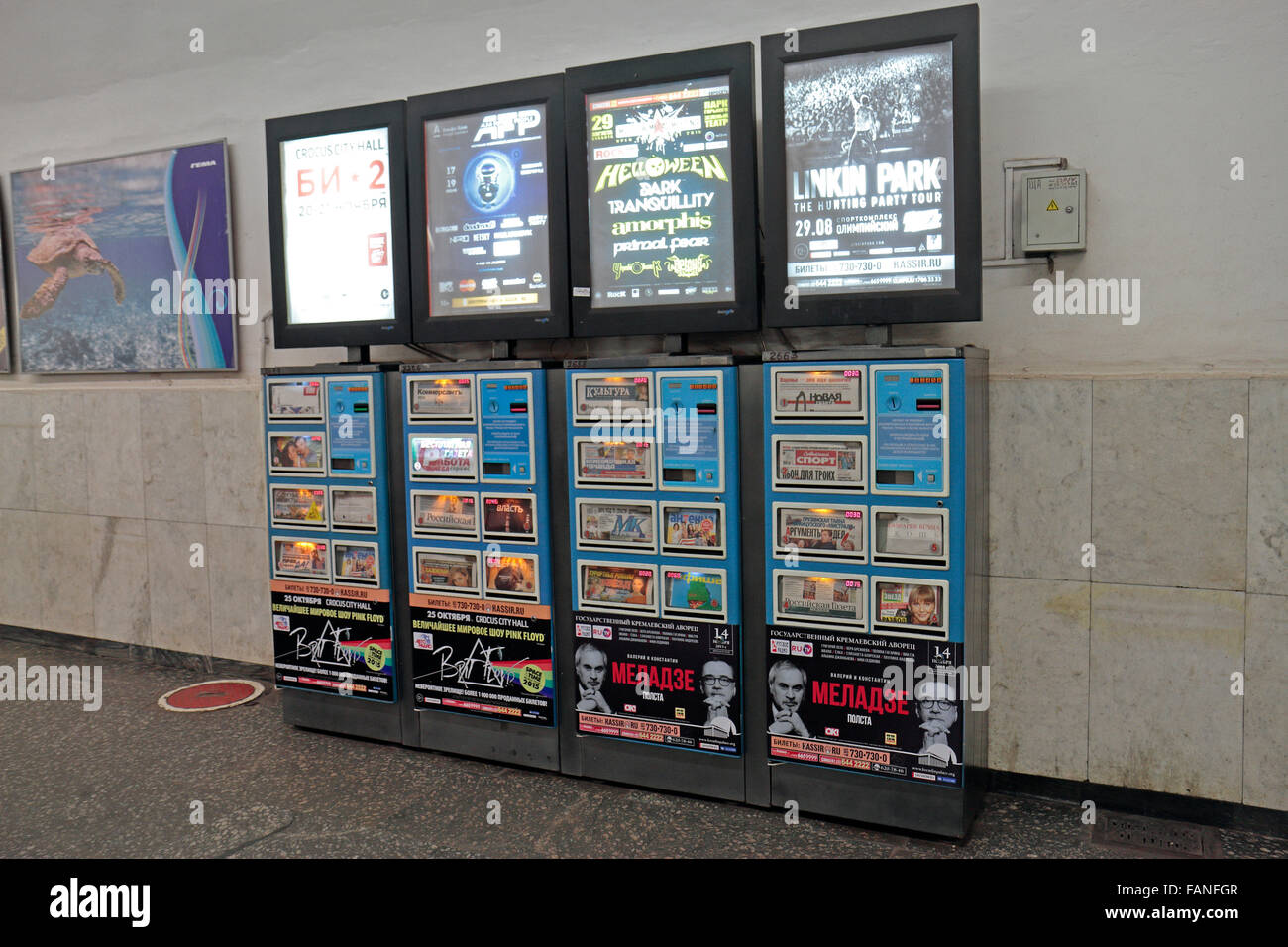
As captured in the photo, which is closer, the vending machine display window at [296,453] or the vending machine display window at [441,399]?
the vending machine display window at [441,399]

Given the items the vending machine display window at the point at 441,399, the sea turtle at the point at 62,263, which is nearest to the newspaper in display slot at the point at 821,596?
the vending machine display window at the point at 441,399

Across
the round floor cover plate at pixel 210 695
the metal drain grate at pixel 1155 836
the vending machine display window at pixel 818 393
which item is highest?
the vending machine display window at pixel 818 393

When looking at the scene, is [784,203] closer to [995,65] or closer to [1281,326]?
[995,65]

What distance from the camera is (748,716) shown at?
12.4 ft

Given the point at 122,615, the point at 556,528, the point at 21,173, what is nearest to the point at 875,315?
the point at 556,528

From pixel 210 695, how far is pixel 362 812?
6.26ft

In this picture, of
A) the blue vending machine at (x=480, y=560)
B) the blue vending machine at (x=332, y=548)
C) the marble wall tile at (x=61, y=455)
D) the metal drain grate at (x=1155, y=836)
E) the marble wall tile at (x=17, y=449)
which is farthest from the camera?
the marble wall tile at (x=17, y=449)

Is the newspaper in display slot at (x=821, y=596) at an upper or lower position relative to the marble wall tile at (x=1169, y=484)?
lower

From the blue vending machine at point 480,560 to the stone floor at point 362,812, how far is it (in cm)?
21

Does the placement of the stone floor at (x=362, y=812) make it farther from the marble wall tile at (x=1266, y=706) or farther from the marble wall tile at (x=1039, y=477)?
the marble wall tile at (x=1039, y=477)

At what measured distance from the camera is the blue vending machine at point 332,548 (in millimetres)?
4391

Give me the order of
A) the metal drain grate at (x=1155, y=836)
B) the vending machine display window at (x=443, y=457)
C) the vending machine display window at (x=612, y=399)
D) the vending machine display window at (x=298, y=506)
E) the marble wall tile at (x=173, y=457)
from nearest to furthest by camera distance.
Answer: the metal drain grate at (x=1155, y=836) → the vending machine display window at (x=612, y=399) → the vending machine display window at (x=443, y=457) → the vending machine display window at (x=298, y=506) → the marble wall tile at (x=173, y=457)

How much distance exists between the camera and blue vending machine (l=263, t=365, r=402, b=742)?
4.39 meters

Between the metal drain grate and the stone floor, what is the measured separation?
0.05 m
